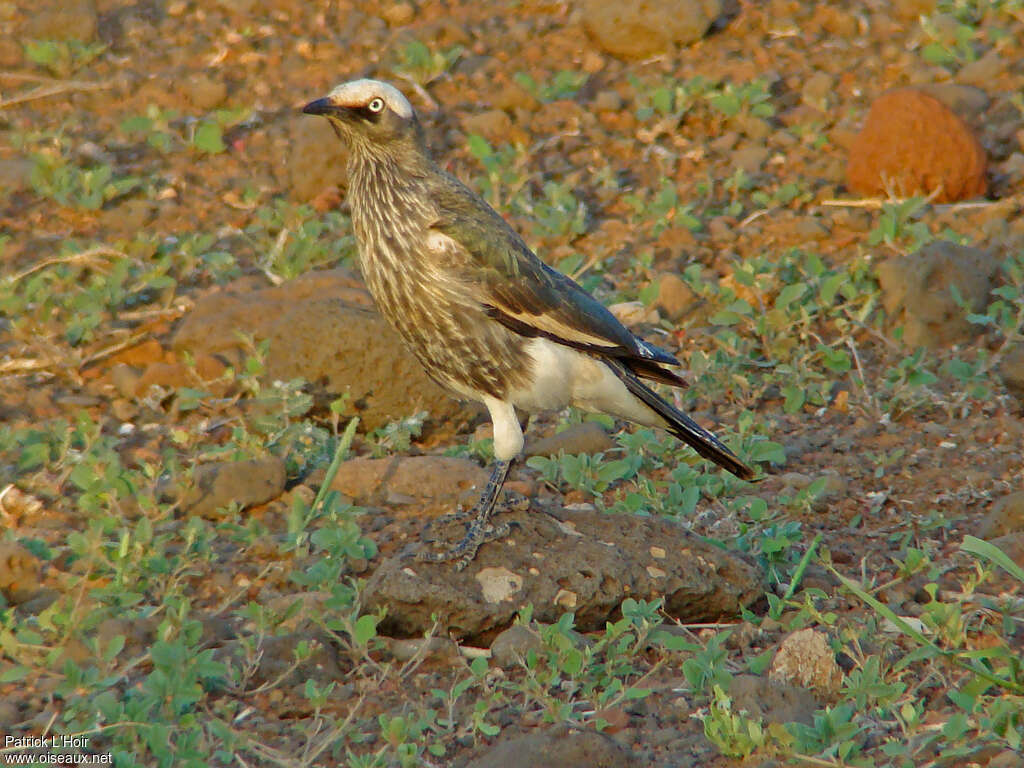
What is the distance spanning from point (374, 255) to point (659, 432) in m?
1.75

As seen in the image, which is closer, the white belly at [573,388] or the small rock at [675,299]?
the white belly at [573,388]

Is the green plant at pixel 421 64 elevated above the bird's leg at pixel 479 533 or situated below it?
above

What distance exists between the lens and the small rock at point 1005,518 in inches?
195

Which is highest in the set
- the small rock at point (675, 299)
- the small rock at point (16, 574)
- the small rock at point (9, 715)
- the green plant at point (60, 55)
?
the green plant at point (60, 55)

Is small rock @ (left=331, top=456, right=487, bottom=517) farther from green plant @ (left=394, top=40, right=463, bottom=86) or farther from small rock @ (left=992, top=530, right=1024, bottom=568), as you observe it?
green plant @ (left=394, top=40, right=463, bottom=86)

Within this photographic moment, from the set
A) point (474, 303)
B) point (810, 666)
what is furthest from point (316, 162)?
point (810, 666)

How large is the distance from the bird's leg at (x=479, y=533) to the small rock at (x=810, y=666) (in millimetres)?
1111

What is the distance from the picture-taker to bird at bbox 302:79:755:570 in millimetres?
4898

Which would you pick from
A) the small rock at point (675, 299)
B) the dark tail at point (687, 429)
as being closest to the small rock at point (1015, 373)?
the dark tail at point (687, 429)

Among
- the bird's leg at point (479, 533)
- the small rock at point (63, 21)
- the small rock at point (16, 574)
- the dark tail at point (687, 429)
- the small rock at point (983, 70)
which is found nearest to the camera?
the bird's leg at point (479, 533)

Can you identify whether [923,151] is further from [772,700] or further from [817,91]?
[772,700]

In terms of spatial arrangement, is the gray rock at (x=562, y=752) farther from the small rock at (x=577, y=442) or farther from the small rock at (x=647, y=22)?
the small rock at (x=647, y=22)

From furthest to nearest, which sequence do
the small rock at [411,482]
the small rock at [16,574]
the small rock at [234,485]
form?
the small rock at [411,482], the small rock at [234,485], the small rock at [16,574]

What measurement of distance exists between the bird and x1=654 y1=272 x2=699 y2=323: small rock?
1.74 meters
